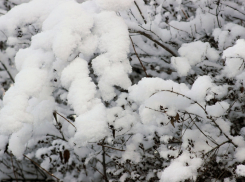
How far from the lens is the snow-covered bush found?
135cm

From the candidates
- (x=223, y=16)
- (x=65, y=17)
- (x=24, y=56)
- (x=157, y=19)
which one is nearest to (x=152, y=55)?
(x=157, y=19)

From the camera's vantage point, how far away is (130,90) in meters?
1.47

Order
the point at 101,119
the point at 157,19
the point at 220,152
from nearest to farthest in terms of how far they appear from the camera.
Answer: the point at 101,119 → the point at 220,152 → the point at 157,19

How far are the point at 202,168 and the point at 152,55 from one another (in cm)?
140

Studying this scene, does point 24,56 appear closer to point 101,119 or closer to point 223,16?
point 101,119

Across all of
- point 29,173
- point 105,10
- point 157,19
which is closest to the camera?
point 105,10

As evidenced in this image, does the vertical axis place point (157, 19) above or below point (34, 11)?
below

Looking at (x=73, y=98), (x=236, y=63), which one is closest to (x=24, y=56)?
(x=73, y=98)

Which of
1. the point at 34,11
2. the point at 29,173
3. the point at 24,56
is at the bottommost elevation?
the point at 29,173

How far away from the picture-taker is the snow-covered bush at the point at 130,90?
→ 1.35 meters

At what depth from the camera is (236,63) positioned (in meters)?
1.45

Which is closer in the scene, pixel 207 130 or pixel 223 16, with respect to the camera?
pixel 207 130

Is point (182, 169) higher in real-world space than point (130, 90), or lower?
lower

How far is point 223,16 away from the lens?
236 cm
